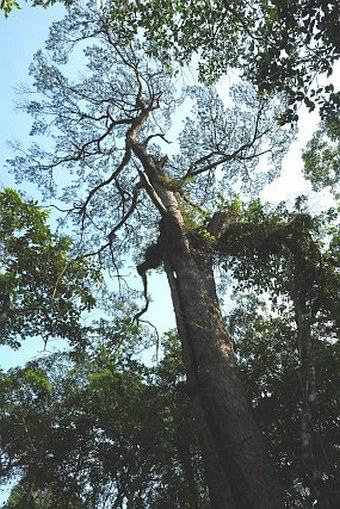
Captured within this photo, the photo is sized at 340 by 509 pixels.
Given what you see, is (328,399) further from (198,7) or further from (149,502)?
(198,7)

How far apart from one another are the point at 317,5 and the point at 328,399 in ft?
15.6

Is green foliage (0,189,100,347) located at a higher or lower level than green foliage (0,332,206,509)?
higher

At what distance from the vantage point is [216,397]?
159 inches

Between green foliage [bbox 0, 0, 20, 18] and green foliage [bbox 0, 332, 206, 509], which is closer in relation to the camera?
green foliage [bbox 0, 0, 20, 18]

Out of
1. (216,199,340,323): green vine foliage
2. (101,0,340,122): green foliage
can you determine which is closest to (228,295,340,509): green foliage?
(216,199,340,323): green vine foliage

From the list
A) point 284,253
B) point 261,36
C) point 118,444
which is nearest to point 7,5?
point 261,36

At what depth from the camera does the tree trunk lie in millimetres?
3428

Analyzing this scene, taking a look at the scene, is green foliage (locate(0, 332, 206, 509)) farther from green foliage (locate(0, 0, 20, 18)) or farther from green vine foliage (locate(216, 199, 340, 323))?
green foliage (locate(0, 0, 20, 18))

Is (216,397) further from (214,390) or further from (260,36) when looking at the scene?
(260,36)

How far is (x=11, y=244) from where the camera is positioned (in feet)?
23.6

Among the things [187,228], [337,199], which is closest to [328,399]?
[187,228]

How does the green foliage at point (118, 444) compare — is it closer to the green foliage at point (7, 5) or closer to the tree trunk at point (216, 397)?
the tree trunk at point (216, 397)

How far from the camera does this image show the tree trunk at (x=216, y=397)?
343 centimetres

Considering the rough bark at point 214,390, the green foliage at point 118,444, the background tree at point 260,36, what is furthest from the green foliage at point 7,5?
the green foliage at point 118,444
